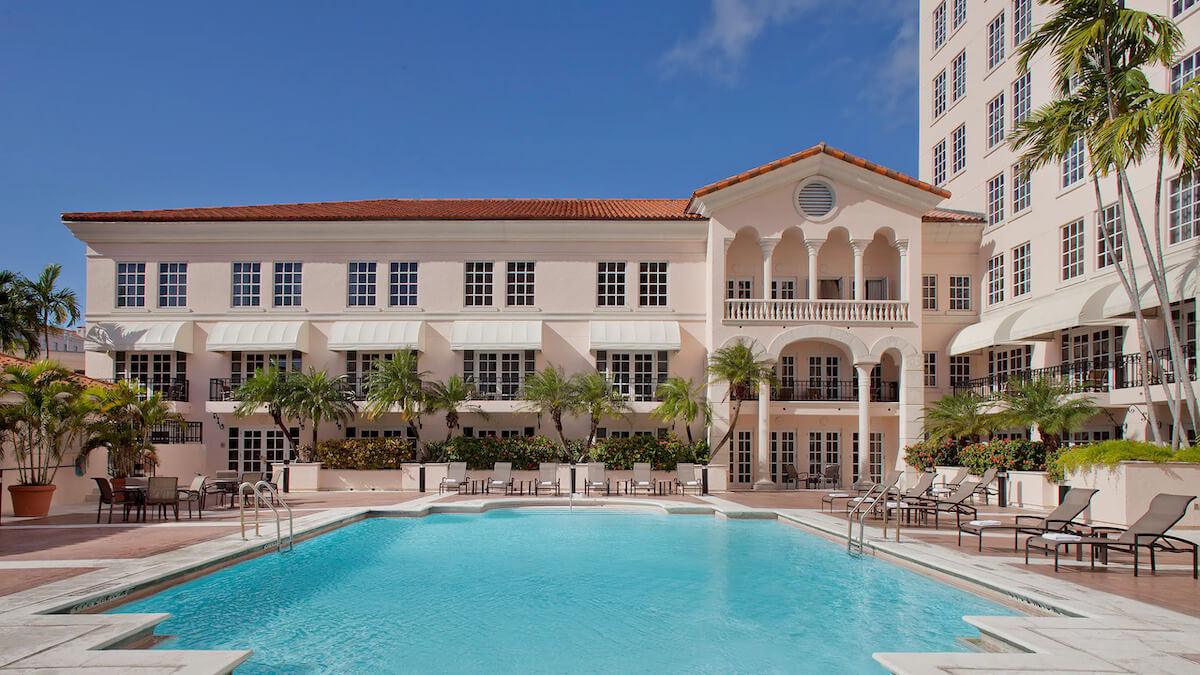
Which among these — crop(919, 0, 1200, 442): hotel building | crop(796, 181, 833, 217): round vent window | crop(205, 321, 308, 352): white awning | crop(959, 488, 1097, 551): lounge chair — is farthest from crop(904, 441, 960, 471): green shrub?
crop(205, 321, 308, 352): white awning

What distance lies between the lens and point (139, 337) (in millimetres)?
29797

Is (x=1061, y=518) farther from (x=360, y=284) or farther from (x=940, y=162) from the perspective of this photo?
(x=940, y=162)

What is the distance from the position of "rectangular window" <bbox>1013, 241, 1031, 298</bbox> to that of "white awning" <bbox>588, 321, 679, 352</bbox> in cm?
1185

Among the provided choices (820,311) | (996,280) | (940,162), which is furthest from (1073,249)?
(940,162)

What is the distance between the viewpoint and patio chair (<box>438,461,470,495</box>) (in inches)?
1022

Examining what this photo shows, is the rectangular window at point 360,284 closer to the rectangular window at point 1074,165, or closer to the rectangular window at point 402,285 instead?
the rectangular window at point 402,285

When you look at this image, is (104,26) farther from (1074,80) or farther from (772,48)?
(1074,80)

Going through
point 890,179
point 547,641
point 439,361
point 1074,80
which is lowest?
point 547,641

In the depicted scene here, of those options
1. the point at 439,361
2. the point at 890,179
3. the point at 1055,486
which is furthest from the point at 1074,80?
the point at 439,361

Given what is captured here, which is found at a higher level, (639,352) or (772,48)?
(772,48)

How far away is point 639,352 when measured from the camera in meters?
30.2

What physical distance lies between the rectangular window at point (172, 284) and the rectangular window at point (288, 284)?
134 inches

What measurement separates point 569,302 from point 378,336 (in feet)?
23.0

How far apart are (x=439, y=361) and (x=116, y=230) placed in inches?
510
